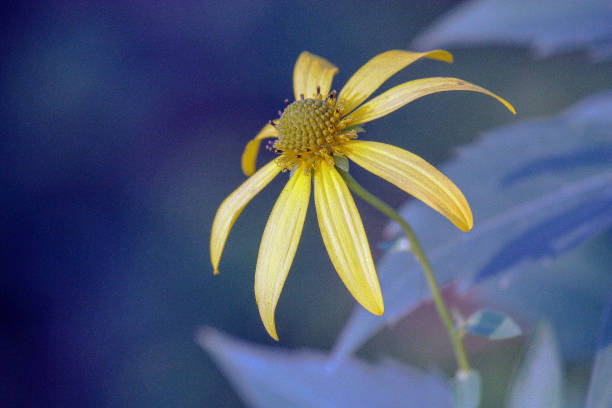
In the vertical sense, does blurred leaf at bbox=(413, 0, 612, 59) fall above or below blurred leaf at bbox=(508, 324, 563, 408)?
above

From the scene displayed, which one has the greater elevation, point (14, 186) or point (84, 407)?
point (14, 186)

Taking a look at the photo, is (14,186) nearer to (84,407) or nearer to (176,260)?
(176,260)

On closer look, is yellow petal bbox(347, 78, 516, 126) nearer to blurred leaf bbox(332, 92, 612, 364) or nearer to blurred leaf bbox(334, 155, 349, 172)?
blurred leaf bbox(334, 155, 349, 172)

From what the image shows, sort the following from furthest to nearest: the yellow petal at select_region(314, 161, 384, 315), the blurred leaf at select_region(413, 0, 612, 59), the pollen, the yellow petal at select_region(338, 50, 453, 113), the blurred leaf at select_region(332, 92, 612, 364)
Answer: the blurred leaf at select_region(413, 0, 612, 59), the blurred leaf at select_region(332, 92, 612, 364), the pollen, the yellow petal at select_region(338, 50, 453, 113), the yellow petal at select_region(314, 161, 384, 315)

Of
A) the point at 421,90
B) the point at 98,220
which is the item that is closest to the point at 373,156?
the point at 421,90

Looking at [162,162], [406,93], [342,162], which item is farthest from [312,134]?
[162,162]

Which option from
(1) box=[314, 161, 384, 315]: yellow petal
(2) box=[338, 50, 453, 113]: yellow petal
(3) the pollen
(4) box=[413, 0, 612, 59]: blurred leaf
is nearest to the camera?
(1) box=[314, 161, 384, 315]: yellow petal

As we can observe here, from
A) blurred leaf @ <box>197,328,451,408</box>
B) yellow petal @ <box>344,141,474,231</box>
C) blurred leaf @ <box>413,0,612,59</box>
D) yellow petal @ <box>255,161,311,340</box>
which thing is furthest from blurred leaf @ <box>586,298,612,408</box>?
blurred leaf @ <box>413,0,612,59</box>
